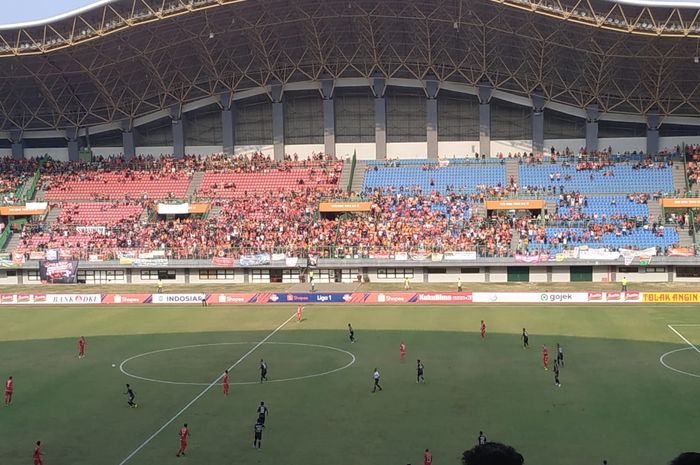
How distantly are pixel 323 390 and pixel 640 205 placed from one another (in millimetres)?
51326

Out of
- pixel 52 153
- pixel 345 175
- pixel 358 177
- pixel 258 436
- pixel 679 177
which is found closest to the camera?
pixel 258 436

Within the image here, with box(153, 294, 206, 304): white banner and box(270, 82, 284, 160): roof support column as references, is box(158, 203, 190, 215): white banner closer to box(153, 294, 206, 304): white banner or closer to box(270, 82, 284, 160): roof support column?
box(270, 82, 284, 160): roof support column

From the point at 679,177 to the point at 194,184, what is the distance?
52005mm

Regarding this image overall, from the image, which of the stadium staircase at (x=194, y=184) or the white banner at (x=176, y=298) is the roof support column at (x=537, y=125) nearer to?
the stadium staircase at (x=194, y=184)

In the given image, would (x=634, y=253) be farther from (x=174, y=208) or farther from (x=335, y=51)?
(x=174, y=208)

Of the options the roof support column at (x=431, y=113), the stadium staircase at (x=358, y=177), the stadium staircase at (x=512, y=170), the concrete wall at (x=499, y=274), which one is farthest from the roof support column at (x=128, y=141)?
the concrete wall at (x=499, y=274)

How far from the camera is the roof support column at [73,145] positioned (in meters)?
99.7

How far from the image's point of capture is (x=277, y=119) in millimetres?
95750

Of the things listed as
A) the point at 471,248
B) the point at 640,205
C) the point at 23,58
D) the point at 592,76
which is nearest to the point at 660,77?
the point at 592,76

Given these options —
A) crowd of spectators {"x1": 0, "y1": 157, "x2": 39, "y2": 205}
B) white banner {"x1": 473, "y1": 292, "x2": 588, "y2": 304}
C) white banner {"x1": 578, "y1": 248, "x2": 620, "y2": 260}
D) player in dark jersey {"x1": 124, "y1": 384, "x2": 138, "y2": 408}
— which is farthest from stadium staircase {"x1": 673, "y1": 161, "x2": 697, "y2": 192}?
crowd of spectators {"x1": 0, "y1": 157, "x2": 39, "y2": 205}

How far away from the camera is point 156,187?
3676 inches

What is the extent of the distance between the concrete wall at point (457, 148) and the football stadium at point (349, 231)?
2.41 feet

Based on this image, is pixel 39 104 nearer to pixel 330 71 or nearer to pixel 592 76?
pixel 330 71

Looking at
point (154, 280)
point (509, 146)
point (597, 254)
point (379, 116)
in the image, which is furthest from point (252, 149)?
point (597, 254)
